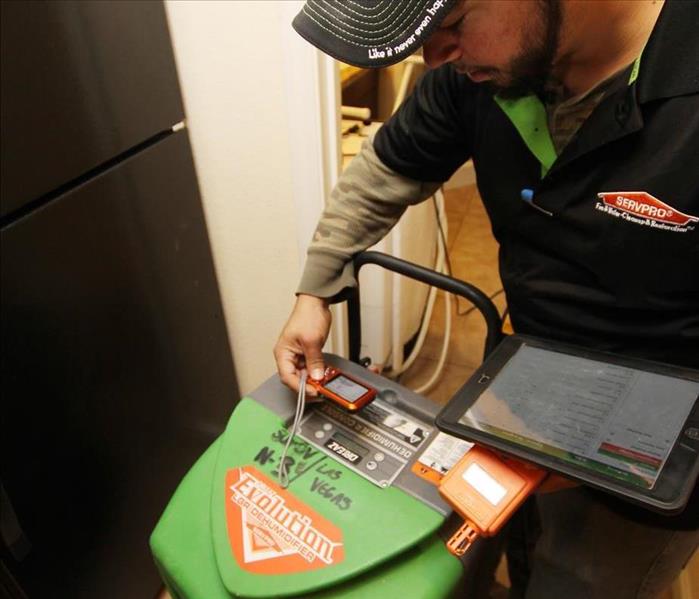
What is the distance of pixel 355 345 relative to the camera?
83cm

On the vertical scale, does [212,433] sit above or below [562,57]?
below

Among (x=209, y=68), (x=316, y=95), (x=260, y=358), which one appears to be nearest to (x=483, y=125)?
(x=316, y=95)

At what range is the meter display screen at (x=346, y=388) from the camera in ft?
2.28

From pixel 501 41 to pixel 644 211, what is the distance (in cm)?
22

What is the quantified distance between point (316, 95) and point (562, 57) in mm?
482

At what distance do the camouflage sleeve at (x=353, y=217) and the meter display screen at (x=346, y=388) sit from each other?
0.12 m

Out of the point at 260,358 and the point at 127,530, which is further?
the point at 260,358

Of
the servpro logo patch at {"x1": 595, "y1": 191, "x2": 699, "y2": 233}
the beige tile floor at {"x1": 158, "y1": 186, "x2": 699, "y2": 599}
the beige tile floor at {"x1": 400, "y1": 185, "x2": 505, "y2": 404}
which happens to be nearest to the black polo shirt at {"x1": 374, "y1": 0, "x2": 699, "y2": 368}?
the servpro logo patch at {"x1": 595, "y1": 191, "x2": 699, "y2": 233}

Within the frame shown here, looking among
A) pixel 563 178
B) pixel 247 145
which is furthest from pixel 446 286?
pixel 247 145

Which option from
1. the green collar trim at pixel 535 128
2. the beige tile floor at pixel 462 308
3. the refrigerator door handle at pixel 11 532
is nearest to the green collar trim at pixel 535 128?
the green collar trim at pixel 535 128

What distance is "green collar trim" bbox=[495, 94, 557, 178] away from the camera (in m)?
0.61

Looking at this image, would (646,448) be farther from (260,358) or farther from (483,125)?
(260,358)

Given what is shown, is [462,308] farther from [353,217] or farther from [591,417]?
[591,417]

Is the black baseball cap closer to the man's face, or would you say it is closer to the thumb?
the man's face
